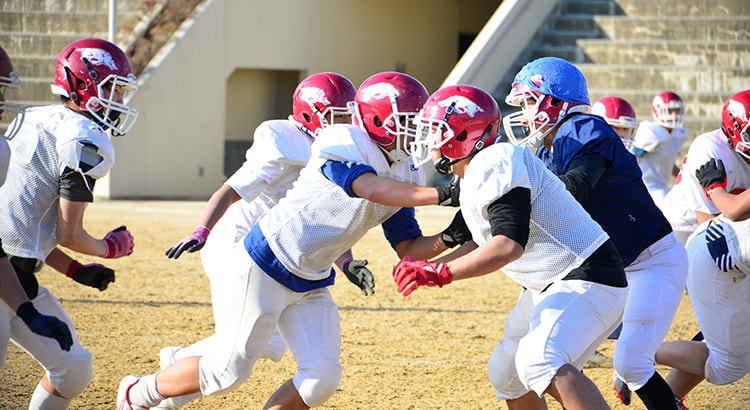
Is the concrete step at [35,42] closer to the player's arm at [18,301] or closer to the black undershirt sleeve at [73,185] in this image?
the black undershirt sleeve at [73,185]

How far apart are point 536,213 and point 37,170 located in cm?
218

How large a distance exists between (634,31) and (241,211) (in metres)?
14.9

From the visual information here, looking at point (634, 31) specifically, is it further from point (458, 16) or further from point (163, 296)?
point (163, 296)

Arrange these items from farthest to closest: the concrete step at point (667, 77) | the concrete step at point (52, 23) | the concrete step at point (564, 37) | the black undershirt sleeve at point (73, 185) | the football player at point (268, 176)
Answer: the concrete step at point (52, 23) < the concrete step at point (564, 37) < the concrete step at point (667, 77) < the football player at point (268, 176) < the black undershirt sleeve at point (73, 185)

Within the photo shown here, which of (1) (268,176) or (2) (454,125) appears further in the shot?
(1) (268,176)

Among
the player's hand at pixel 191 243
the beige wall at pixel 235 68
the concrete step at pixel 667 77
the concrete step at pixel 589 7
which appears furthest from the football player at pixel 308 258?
the concrete step at pixel 589 7

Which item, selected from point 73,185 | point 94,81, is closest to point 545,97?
point 94,81

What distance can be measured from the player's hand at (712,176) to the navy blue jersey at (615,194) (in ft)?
2.22

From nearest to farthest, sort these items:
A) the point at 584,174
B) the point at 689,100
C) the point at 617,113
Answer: the point at 584,174, the point at 617,113, the point at 689,100

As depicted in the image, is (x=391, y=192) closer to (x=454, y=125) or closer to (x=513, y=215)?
(x=454, y=125)

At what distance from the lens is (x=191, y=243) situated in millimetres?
5086

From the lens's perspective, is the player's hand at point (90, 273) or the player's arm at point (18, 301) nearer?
the player's arm at point (18, 301)

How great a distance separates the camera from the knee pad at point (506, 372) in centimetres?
455

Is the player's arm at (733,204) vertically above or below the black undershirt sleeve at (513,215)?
below
